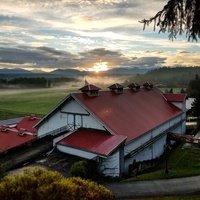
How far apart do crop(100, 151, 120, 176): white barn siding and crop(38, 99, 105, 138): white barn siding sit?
4827 millimetres

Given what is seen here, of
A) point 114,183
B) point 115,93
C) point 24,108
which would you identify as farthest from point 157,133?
point 24,108

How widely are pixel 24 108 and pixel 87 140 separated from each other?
3881 inches

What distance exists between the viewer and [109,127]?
3400 centimetres

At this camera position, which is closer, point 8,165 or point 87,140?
point 8,165

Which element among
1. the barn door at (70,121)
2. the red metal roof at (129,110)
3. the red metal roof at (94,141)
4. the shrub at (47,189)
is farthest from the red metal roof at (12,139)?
the shrub at (47,189)

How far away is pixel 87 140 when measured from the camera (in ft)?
109

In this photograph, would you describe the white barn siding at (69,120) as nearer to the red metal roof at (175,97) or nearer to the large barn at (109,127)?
the large barn at (109,127)

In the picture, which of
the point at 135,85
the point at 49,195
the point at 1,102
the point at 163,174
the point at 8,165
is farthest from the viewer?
the point at 1,102

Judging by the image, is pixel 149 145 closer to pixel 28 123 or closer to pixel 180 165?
pixel 180 165

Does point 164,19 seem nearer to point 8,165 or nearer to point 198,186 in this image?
point 198,186

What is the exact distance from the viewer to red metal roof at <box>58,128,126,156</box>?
30.4 meters

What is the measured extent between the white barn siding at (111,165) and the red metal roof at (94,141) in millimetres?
903

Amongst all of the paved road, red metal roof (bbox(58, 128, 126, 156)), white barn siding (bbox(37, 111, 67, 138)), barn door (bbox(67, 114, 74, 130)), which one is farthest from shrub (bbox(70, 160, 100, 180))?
white barn siding (bbox(37, 111, 67, 138))

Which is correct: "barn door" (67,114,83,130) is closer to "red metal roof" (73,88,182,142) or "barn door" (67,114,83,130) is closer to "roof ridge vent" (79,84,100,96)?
"red metal roof" (73,88,182,142)
